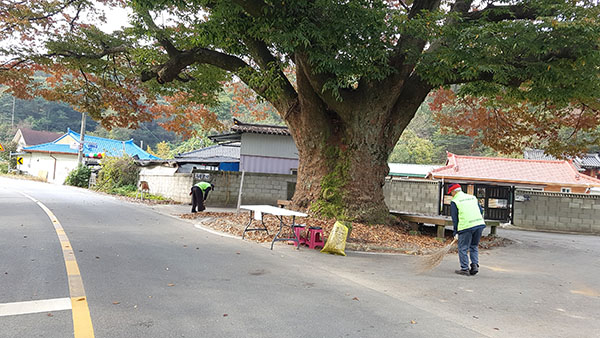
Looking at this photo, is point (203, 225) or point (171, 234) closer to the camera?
point (171, 234)

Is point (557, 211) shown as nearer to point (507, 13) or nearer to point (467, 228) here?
point (507, 13)

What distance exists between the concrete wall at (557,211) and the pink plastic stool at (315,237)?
45.1 feet

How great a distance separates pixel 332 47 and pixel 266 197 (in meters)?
12.0

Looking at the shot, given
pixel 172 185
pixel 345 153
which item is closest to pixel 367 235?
pixel 345 153

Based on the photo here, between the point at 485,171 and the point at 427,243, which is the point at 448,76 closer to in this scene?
the point at 427,243

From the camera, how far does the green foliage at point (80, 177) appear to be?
34.0 metres

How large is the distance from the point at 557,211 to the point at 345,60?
1450 centimetres

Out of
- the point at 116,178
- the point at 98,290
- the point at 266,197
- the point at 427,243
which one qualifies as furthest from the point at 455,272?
the point at 116,178

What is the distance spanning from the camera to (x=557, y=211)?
60.6ft

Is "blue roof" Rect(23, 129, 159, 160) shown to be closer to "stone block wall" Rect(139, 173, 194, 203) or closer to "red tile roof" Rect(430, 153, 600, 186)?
"stone block wall" Rect(139, 173, 194, 203)

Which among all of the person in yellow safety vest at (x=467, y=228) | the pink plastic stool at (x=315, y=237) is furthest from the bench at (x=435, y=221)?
the pink plastic stool at (x=315, y=237)

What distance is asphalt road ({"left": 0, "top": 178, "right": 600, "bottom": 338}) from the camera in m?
4.04

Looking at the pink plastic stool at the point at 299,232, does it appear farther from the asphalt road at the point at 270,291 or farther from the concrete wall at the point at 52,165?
the concrete wall at the point at 52,165

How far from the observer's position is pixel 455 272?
7.61 meters
